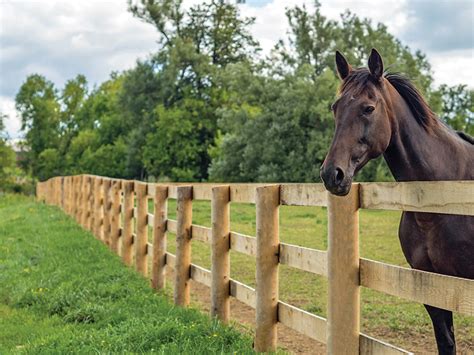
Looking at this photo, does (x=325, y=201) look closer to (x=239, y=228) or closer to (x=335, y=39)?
(x=239, y=228)

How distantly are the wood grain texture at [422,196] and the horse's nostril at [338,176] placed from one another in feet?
0.90

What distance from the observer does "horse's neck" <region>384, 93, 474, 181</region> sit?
3.75 metres

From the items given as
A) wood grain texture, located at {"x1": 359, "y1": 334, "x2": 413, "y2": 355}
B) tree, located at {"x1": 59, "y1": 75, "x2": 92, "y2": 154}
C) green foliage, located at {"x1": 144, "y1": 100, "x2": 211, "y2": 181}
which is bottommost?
wood grain texture, located at {"x1": 359, "y1": 334, "x2": 413, "y2": 355}

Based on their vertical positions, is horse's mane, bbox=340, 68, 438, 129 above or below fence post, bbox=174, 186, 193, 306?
above

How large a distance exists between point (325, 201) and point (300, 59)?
28187 mm

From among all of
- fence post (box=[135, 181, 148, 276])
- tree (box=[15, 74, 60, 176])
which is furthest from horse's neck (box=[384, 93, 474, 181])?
tree (box=[15, 74, 60, 176])

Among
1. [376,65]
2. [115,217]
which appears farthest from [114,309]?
[115,217]

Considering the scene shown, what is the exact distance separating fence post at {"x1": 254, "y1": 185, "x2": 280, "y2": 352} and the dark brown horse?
1014 millimetres

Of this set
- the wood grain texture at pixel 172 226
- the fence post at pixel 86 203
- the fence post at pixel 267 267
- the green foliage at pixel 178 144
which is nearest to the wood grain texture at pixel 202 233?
the wood grain texture at pixel 172 226

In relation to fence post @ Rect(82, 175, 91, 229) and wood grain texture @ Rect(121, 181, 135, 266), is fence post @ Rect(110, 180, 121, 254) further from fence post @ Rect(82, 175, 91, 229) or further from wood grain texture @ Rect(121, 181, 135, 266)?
fence post @ Rect(82, 175, 91, 229)

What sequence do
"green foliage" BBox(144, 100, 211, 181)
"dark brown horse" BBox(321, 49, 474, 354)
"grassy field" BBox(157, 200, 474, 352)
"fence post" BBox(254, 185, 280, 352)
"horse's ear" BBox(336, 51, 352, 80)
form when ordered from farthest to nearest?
"green foliage" BBox(144, 100, 211, 181) < "grassy field" BBox(157, 200, 474, 352) < "fence post" BBox(254, 185, 280, 352) < "horse's ear" BBox(336, 51, 352, 80) < "dark brown horse" BBox(321, 49, 474, 354)

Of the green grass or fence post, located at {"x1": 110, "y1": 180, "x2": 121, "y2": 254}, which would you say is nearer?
the green grass

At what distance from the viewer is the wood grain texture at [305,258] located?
385 cm

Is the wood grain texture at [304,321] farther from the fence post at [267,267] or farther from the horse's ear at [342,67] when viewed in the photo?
the horse's ear at [342,67]
